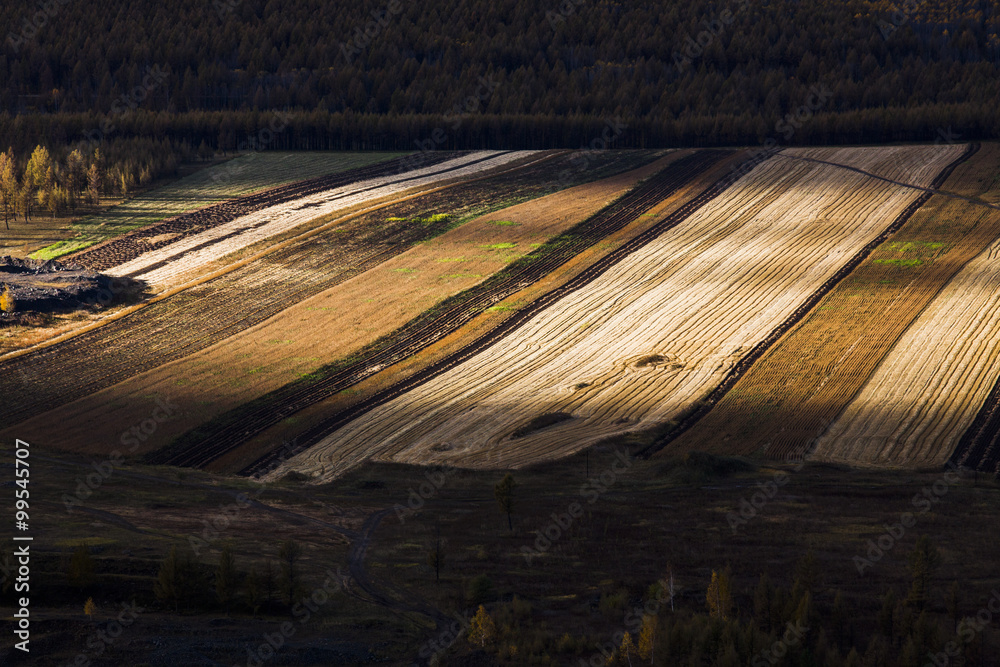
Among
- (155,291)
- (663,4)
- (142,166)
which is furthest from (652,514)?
(663,4)

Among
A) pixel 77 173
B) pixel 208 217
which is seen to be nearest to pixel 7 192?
pixel 77 173

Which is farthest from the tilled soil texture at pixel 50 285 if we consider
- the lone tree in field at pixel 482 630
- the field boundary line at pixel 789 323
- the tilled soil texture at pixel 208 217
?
the lone tree in field at pixel 482 630

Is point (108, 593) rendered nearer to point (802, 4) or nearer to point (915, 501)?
point (915, 501)

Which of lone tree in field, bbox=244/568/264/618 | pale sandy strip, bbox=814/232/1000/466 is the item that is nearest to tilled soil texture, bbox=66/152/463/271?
lone tree in field, bbox=244/568/264/618

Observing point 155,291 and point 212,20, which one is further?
point 212,20

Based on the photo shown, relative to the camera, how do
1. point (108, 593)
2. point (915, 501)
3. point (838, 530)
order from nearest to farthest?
point (108, 593) → point (838, 530) → point (915, 501)
